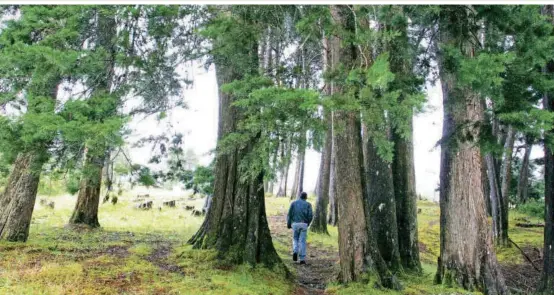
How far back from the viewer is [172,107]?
9.02 metres

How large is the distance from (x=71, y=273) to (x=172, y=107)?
3.88 m

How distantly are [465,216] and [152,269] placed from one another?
547 centimetres

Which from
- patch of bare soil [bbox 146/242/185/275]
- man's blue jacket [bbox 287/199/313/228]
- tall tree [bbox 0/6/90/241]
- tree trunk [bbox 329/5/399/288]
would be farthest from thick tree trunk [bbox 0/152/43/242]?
tree trunk [bbox 329/5/399/288]

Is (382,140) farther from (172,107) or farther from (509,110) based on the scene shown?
(172,107)

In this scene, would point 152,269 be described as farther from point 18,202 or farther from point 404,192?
point 404,192

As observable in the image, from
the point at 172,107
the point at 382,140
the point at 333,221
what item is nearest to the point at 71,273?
the point at 172,107

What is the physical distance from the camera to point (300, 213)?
32.3ft

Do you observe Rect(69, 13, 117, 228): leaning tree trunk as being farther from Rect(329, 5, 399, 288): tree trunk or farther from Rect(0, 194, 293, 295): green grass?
Rect(329, 5, 399, 288): tree trunk

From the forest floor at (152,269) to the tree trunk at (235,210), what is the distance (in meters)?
0.31

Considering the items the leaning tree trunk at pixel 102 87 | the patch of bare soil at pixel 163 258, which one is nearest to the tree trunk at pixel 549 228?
the patch of bare soil at pixel 163 258

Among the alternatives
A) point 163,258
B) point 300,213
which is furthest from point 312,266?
point 163,258

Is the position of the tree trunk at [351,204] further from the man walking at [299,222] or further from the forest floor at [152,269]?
the man walking at [299,222]

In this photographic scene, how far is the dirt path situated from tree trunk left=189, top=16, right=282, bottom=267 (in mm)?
756

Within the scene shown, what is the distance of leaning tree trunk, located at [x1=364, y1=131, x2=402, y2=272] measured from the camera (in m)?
8.81
